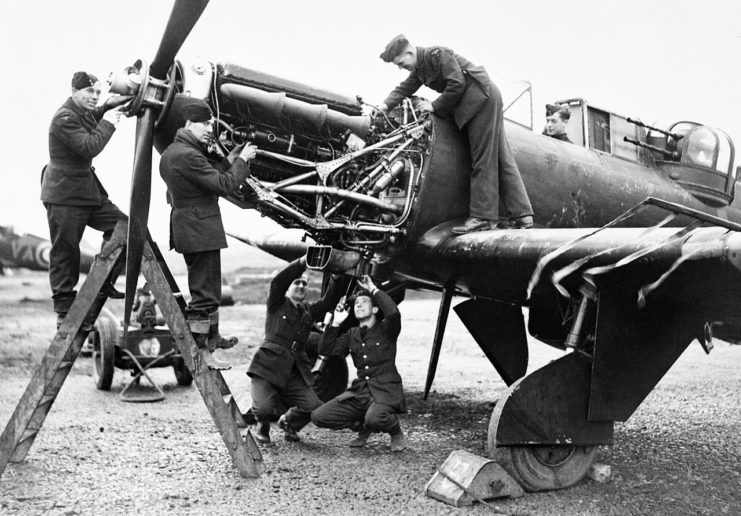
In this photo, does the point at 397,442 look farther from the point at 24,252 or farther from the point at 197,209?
the point at 24,252

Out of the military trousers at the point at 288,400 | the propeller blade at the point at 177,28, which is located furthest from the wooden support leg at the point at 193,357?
the propeller blade at the point at 177,28

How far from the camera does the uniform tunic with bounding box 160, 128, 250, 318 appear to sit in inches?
178

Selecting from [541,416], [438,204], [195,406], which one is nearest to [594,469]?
[541,416]

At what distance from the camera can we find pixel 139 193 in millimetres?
4613

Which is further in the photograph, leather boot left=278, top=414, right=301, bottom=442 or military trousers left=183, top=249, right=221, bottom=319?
leather boot left=278, top=414, right=301, bottom=442

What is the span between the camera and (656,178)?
23.0 ft

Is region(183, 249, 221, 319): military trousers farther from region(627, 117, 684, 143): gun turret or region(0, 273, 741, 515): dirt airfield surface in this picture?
region(627, 117, 684, 143): gun turret

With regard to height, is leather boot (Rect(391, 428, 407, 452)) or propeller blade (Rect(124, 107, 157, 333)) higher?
propeller blade (Rect(124, 107, 157, 333))

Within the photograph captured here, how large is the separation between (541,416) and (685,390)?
488cm

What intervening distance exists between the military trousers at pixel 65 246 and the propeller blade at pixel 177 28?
46.4 inches

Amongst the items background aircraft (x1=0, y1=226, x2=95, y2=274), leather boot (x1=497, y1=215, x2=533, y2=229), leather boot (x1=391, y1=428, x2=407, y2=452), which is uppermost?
leather boot (x1=497, y1=215, x2=533, y2=229)

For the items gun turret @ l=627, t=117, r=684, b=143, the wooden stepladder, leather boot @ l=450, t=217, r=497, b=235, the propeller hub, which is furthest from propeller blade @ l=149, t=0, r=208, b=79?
gun turret @ l=627, t=117, r=684, b=143

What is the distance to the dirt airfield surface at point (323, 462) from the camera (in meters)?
4.11

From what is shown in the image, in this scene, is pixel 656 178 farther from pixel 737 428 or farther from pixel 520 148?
pixel 737 428
